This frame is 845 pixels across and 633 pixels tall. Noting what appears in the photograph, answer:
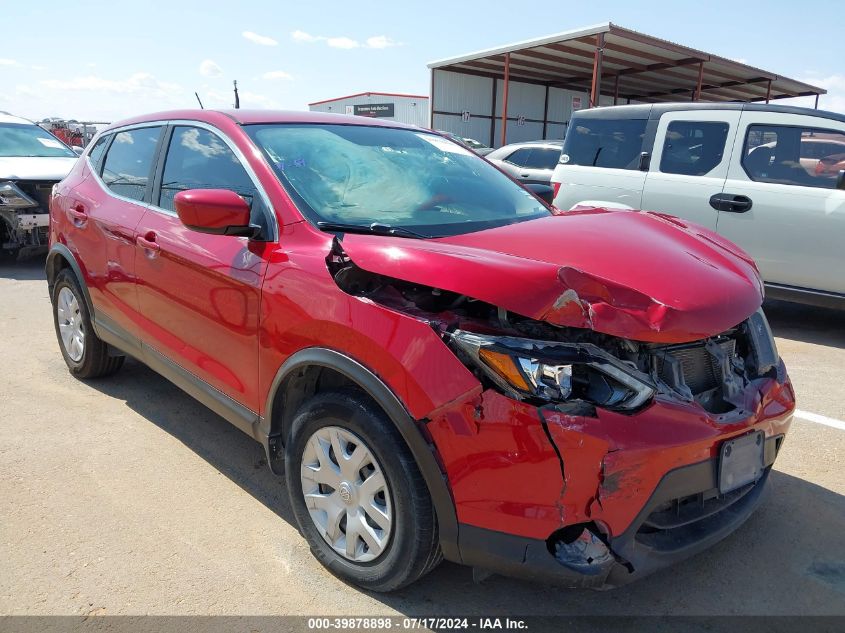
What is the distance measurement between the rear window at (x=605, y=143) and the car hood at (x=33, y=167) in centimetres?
592

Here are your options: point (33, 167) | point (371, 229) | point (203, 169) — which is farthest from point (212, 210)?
point (33, 167)

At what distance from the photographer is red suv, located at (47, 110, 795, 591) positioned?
186cm

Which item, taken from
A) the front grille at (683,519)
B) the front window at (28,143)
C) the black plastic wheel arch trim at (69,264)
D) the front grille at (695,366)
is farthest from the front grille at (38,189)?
the front grille at (683,519)

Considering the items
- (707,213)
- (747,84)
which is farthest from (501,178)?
(747,84)

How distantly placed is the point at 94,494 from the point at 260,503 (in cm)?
79

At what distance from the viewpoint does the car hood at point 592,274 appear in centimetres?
188

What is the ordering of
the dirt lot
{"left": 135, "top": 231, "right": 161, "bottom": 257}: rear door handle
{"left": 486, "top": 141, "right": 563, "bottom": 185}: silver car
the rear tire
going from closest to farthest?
the dirt lot, {"left": 135, "top": 231, "right": 161, "bottom": 257}: rear door handle, the rear tire, {"left": 486, "top": 141, "right": 563, "bottom": 185}: silver car

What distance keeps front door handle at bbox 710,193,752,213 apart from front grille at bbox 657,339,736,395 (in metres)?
3.84

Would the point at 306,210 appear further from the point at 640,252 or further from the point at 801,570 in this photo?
the point at 801,570

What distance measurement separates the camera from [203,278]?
2844 millimetres

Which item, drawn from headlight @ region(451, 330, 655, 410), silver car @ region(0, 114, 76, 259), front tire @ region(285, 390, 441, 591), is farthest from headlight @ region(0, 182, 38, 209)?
headlight @ region(451, 330, 655, 410)

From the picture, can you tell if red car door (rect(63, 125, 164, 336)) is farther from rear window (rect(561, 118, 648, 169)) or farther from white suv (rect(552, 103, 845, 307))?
rear window (rect(561, 118, 648, 169))

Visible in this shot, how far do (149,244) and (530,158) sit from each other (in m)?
8.30

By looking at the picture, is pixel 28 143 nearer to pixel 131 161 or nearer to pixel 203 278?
pixel 131 161
